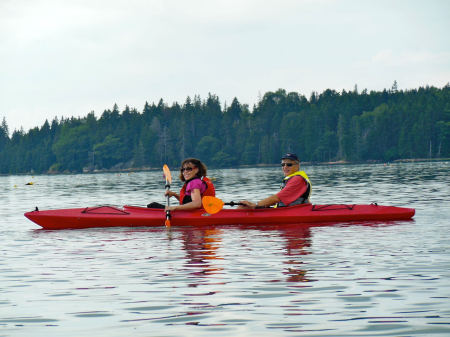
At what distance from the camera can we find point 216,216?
14477mm

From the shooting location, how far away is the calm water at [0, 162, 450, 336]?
6.00 metres

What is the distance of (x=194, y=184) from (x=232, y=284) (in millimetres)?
6202

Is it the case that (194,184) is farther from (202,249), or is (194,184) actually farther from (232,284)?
(232,284)

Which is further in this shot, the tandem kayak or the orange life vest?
the tandem kayak

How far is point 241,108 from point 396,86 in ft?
147

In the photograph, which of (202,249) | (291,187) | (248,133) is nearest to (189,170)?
(291,187)

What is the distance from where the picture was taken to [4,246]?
12461 millimetres

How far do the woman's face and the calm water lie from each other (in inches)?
49.0

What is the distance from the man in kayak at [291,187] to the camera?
14.0 m

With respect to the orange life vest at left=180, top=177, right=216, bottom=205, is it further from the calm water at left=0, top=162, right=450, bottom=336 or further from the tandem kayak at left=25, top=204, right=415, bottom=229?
the calm water at left=0, top=162, right=450, bottom=336

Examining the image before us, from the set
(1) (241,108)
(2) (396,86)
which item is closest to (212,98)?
(1) (241,108)

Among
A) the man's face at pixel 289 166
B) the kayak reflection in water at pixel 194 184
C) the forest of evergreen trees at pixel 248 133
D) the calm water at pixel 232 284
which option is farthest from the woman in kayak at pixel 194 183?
the forest of evergreen trees at pixel 248 133

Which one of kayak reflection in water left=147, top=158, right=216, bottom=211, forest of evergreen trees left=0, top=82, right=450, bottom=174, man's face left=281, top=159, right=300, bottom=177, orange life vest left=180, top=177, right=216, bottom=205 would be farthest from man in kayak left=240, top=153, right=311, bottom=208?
forest of evergreen trees left=0, top=82, right=450, bottom=174

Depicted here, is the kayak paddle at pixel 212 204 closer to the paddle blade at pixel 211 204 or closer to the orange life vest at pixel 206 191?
the paddle blade at pixel 211 204
